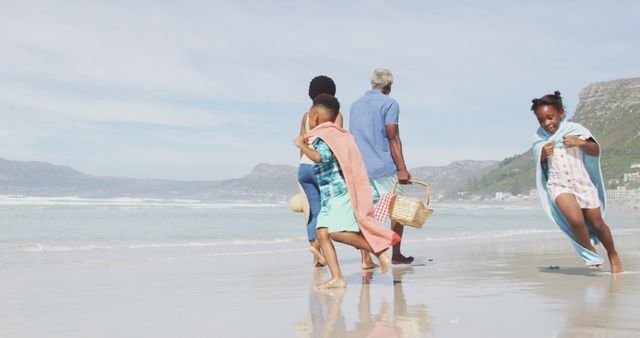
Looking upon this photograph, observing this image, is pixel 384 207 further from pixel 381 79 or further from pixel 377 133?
pixel 381 79

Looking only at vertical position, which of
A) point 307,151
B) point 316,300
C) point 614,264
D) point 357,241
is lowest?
point 316,300

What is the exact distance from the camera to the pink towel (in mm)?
5387

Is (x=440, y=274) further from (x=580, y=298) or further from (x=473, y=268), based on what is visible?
(x=580, y=298)

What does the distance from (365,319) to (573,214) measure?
266cm

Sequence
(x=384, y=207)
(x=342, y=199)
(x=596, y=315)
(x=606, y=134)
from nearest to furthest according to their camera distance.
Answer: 1. (x=596, y=315)
2. (x=342, y=199)
3. (x=384, y=207)
4. (x=606, y=134)

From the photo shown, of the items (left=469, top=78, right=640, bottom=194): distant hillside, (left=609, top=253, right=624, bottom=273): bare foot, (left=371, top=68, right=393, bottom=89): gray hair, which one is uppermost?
(left=469, top=78, right=640, bottom=194): distant hillside

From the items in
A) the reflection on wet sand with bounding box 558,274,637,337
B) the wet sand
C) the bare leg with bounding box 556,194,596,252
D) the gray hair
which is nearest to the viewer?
the reflection on wet sand with bounding box 558,274,637,337

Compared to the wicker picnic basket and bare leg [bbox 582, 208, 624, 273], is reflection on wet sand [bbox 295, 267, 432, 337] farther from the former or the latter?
bare leg [bbox 582, 208, 624, 273]

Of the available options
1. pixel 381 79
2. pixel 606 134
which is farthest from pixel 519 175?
pixel 381 79

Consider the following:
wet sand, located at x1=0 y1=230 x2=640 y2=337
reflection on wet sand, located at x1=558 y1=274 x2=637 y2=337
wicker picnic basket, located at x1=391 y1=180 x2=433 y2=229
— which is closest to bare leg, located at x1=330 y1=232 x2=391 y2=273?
wet sand, located at x1=0 y1=230 x2=640 y2=337

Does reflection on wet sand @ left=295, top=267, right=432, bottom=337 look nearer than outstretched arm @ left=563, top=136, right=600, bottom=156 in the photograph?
Yes

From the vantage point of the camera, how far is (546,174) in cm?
627

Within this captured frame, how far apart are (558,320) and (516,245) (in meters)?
7.76

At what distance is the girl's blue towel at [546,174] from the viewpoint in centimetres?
608
